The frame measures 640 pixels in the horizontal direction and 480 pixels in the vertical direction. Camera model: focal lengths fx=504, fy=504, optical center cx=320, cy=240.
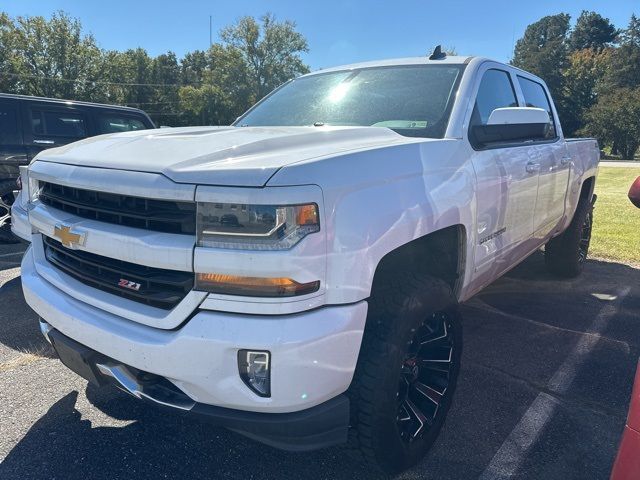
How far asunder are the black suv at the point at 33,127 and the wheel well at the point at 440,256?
5.35 meters

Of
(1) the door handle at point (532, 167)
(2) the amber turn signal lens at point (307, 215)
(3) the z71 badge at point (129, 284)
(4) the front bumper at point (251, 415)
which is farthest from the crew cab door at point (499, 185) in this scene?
(3) the z71 badge at point (129, 284)

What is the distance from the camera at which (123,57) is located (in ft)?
170

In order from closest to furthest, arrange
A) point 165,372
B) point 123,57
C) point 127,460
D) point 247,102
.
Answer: point 165,372, point 127,460, point 123,57, point 247,102

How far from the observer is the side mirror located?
2.71 metres

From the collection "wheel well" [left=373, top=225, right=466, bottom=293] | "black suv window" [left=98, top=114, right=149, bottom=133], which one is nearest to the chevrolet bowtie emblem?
"wheel well" [left=373, top=225, right=466, bottom=293]

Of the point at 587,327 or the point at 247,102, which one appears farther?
the point at 247,102

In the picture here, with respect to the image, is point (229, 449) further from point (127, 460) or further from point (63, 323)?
point (63, 323)

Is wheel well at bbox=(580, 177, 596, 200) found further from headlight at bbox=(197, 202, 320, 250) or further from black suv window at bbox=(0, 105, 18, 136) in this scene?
black suv window at bbox=(0, 105, 18, 136)

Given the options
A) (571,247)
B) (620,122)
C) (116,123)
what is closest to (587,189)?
(571,247)

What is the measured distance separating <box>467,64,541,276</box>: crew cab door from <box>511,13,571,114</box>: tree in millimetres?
54286

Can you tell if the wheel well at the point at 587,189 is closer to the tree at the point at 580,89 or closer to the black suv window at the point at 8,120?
the black suv window at the point at 8,120

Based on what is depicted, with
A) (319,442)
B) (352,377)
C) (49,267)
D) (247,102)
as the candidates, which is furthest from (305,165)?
(247,102)

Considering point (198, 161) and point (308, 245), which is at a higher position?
point (198, 161)

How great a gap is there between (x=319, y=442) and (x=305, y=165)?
102cm
